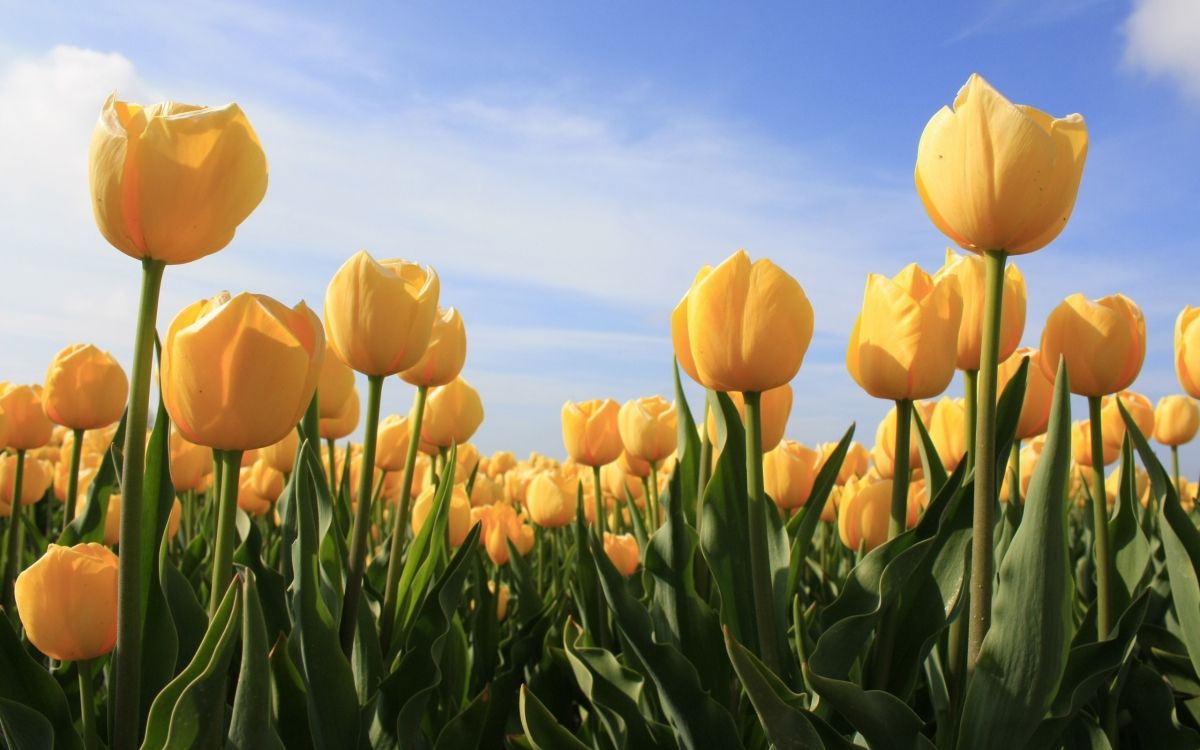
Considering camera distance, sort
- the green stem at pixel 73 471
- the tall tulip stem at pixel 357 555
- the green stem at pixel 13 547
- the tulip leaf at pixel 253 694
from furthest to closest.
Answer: the green stem at pixel 13 547, the green stem at pixel 73 471, the tall tulip stem at pixel 357 555, the tulip leaf at pixel 253 694

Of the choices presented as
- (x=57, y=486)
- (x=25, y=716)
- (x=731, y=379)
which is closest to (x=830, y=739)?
(x=731, y=379)

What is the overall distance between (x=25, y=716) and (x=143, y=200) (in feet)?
2.63

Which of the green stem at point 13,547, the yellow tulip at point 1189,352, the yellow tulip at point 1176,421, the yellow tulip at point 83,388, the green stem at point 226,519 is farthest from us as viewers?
the yellow tulip at point 1176,421

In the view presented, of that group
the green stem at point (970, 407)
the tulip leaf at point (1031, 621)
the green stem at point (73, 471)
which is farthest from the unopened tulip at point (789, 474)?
the green stem at point (73, 471)

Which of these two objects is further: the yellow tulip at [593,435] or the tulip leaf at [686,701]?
the yellow tulip at [593,435]

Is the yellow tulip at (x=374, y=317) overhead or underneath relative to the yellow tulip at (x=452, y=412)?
overhead

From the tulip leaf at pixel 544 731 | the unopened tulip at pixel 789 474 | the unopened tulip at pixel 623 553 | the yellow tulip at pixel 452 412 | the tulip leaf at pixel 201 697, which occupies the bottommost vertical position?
the tulip leaf at pixel 544 731

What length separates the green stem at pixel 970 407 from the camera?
162 centimetres

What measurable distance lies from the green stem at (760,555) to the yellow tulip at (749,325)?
0.09 meters

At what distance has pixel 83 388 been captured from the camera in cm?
262

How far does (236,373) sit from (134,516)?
238 mm

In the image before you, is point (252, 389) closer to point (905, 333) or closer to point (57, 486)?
point (905, 333)

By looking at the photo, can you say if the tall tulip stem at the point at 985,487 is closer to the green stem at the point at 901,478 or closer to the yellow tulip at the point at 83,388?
the green stem at the point at 901,478

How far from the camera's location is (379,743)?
5.60 feet
